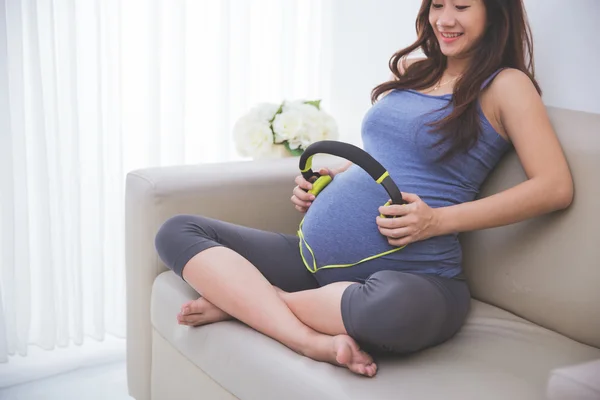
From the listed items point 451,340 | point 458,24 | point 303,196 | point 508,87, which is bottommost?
point 451,340

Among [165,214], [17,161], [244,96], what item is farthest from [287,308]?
[244,96]

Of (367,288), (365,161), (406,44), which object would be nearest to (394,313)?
(367,288)

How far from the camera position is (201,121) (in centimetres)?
254

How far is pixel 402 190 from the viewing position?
157 centimetres

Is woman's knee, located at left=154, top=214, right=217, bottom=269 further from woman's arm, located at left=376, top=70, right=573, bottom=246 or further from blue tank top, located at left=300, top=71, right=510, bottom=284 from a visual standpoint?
woman's arm, located at left=376, top=70, right=573, bottom=246

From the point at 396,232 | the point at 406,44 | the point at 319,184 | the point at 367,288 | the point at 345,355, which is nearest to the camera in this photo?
the point at 345,355

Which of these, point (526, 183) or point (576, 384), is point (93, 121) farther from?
point (576, 384)

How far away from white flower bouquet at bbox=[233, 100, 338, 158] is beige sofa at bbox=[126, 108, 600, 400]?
181 mm

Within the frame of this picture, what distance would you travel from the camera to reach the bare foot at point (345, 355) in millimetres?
1230

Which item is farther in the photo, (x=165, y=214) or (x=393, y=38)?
(x=393, y=38)

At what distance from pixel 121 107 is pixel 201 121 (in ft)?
1.05

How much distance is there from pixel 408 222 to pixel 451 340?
255 millimetres

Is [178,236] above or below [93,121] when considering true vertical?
below

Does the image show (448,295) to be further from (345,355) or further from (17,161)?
(17,161)
